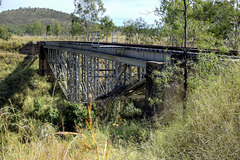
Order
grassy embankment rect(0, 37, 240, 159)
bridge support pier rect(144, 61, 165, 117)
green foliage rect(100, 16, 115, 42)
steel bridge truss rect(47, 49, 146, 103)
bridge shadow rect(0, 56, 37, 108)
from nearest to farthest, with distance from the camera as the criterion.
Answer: grassy embankment rect(0, 37, 240, 159) → bridge support pier rect(144, 61, 165, 117) → steel bridge truss rect(47, 49, 146, 103) → bridge shadow rect(0, 56, 37, 108) → green foliage rect(100, 16, 115, 42)

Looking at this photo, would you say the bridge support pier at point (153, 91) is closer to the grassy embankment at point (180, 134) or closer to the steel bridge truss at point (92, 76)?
the grassy embankment at point (180, 134)

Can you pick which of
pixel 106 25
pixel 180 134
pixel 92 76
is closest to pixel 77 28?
pixel 106 25

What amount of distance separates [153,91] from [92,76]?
25.5 feet

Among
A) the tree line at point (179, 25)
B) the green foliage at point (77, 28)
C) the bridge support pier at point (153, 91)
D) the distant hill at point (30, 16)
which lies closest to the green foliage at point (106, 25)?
the tree line at point (179, 25)

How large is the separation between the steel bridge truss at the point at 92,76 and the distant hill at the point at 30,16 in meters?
94.5

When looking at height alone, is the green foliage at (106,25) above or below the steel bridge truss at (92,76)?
above

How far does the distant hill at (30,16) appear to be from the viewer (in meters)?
109

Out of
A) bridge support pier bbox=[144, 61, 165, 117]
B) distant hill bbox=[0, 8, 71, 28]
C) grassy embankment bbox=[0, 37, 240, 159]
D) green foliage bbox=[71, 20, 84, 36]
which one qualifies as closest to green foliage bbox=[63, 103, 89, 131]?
bridge support pier bbox=[144, 61, 165, 117]

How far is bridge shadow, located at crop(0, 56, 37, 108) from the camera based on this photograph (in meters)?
27.2

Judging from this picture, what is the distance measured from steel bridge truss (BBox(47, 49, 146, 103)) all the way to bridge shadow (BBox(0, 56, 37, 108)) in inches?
280

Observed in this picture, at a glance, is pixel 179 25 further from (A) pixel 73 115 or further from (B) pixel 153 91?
(A) pixel 73 115

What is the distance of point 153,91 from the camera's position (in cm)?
675

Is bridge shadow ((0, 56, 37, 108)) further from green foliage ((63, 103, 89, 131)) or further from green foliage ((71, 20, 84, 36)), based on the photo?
green foliage ((63, 103, 89, 131))

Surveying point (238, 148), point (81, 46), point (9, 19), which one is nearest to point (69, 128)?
point (81, 46)
